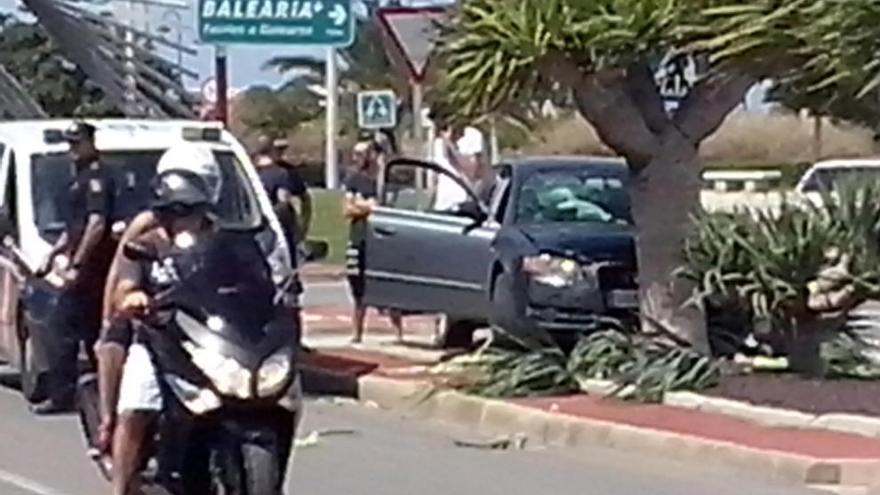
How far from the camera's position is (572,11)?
53.8ft

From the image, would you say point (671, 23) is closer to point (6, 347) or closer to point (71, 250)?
point (71, 250)

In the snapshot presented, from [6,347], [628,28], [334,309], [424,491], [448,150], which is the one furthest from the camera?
[334,309]

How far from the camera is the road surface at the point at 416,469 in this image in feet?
42.7

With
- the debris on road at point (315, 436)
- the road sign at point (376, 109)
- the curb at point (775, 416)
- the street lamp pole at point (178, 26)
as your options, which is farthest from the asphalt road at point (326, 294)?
the curb at point (775, 416)

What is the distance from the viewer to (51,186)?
17.3 metres

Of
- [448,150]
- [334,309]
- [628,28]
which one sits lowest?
[334,309]

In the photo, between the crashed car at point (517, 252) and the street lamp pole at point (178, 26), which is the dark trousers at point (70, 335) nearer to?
the crashed car at point (517, 252)

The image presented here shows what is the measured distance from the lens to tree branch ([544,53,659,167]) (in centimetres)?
1684

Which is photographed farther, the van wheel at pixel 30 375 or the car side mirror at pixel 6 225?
the car side mirror at pixel 6 225

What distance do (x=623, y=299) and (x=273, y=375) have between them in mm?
9074

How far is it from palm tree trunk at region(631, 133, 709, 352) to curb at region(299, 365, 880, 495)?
4.27 ft

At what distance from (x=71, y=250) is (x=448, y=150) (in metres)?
10.1

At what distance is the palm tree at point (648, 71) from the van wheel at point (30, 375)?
10.5 feet

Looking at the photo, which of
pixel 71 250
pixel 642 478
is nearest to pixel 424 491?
pixel 642 478
